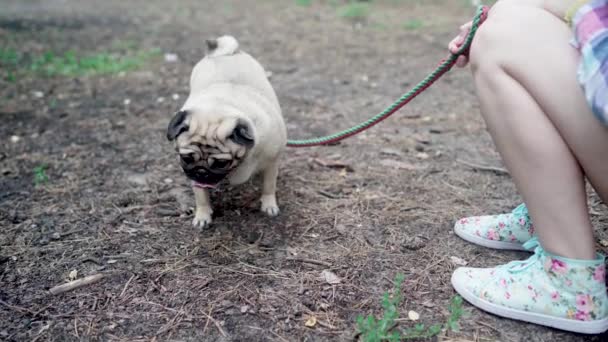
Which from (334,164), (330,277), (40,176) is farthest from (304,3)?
(330,277)

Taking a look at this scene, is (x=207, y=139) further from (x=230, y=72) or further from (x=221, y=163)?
(x=230, y=72)

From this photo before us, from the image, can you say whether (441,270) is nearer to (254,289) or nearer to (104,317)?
(254,289)

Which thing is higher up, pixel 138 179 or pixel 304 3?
pixel 304 3

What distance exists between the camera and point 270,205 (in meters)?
2.54

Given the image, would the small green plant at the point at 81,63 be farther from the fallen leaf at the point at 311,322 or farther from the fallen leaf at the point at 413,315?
the fallen leaf at the point at 413,315

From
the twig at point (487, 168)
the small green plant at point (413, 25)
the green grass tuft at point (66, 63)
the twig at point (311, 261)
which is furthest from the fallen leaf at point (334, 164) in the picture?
the small green plant at point (413, 25)

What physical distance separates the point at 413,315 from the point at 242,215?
1.12m

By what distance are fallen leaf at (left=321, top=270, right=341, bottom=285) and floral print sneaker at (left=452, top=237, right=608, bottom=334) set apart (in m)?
0.51

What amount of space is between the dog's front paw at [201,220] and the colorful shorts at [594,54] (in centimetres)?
175

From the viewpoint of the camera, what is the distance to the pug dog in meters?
2.03

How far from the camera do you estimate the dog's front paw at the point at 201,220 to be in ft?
7.89

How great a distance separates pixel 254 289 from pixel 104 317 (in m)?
0.58

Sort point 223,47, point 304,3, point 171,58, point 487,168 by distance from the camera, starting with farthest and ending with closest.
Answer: point 304,3 < point 171,58 < point 487,168 < point 223,47

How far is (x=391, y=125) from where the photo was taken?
3.69 meters
